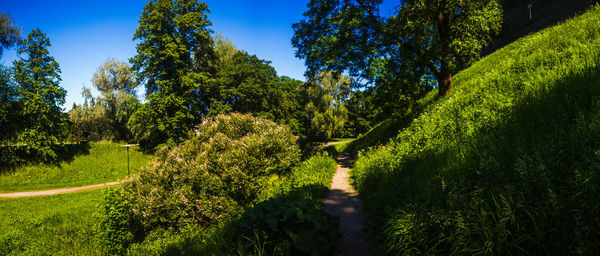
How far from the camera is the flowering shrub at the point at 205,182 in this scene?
759cm

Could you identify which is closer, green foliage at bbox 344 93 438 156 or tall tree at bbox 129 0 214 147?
green foliage at bbox 344 93 438 156

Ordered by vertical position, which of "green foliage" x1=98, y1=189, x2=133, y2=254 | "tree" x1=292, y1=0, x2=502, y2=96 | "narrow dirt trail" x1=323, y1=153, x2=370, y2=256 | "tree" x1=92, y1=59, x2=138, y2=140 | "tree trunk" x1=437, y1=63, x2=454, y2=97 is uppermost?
"tree" x1=92, y1=59, x2=138, y2=140

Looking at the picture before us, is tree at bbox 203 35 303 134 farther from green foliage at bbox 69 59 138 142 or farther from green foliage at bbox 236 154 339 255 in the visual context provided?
green foliage at bbox 236 154 339 255

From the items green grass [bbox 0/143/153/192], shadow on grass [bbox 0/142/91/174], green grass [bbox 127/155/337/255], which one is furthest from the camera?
shadow on grass [bbox 0/142/91/174]

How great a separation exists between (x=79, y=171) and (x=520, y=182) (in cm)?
3282

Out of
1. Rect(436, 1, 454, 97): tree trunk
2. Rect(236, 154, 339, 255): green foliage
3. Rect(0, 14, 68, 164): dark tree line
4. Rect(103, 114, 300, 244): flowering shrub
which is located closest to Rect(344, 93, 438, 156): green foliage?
Rect(436, 1, 454, 97): tree trunk

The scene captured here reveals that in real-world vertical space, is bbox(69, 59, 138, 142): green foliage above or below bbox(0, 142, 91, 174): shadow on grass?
above

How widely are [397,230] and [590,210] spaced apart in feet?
6.68

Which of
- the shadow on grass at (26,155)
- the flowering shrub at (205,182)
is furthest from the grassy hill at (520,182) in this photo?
the shadow on grass at (26,155)

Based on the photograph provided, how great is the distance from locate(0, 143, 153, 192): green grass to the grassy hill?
21.5m

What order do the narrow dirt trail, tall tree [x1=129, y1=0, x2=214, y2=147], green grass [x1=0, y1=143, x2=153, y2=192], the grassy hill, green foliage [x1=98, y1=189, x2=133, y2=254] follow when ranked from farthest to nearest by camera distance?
tall tree [x1=129, y1=0, x2=214, y2=147], green grass [x1=0, y1=143, x2=153, y2=192], green foliage [x1=98, y1=189, x2=133, y2=254], the narrow dirt trail, the grassy hill

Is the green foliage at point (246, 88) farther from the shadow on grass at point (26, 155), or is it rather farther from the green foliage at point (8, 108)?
the green foliage at point (8, 108)

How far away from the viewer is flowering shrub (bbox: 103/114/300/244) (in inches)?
299

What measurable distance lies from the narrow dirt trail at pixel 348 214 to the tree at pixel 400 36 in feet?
18.3
